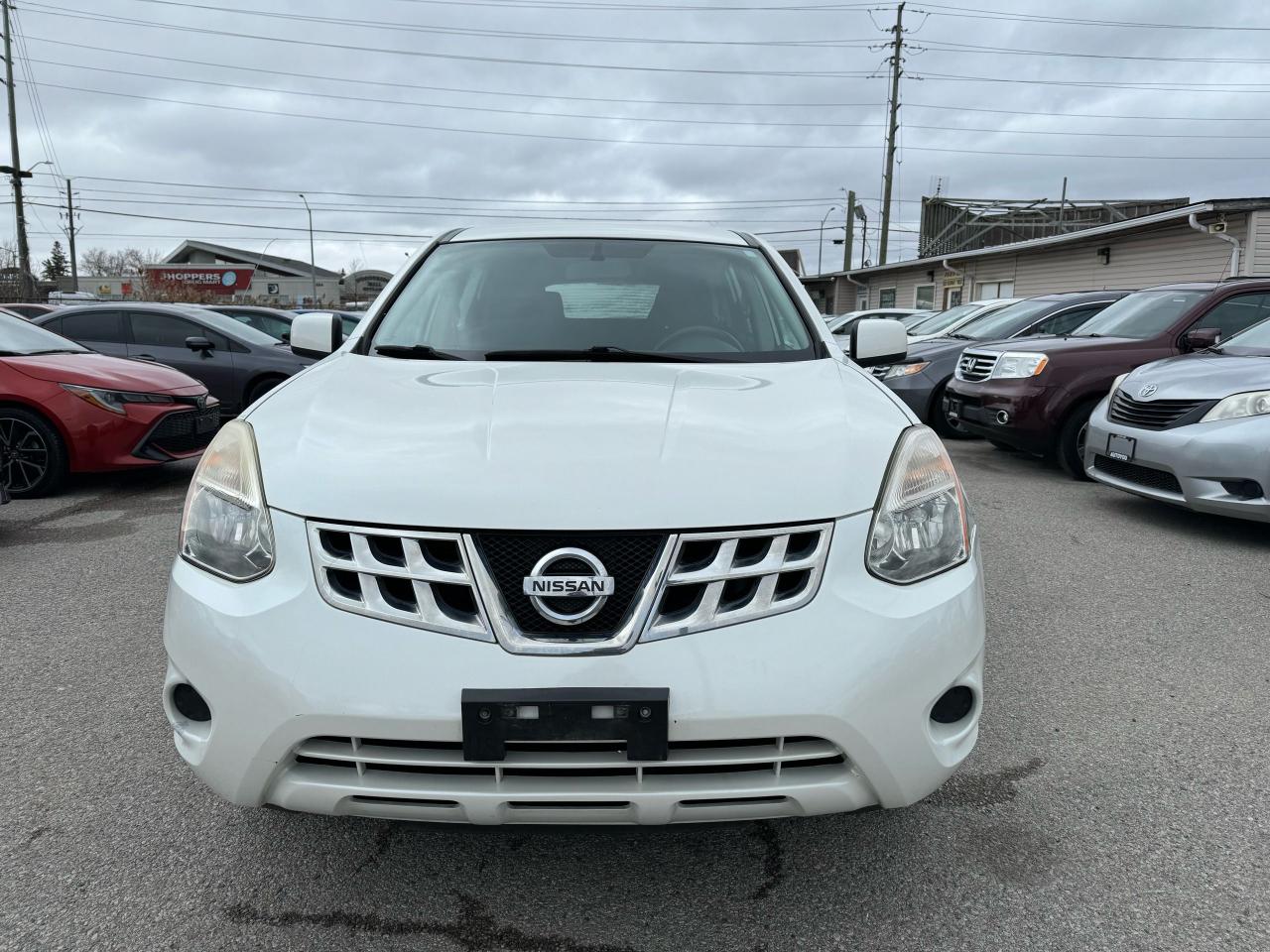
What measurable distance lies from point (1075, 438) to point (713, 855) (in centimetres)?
626

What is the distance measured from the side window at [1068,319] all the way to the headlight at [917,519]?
312 inches

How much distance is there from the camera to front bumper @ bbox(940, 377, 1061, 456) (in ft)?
23.4

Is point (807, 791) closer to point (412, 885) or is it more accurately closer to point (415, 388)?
point (412, 885)

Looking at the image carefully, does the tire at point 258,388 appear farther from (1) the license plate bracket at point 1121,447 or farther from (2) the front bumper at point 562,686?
→ (2) the front bumper at point 562,686

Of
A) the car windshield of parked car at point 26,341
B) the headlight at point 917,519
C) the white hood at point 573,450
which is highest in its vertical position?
the white hood at point 573,450

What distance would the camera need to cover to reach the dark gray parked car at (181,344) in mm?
9047

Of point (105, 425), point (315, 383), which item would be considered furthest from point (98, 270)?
point (315, 383)

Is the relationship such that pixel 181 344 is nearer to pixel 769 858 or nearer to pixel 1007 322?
pixel 1007 322

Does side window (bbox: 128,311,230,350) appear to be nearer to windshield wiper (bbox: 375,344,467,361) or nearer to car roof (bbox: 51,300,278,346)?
car roof (bbox: 51,300,278,346)

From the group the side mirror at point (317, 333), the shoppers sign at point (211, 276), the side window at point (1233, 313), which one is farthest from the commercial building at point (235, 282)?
the side mirror at point (317, 333)

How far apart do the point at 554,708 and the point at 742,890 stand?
753mm

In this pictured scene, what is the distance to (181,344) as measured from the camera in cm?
917

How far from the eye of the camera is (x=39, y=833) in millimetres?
2197

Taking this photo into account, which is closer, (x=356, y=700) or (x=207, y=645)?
(x=356, y=700)
